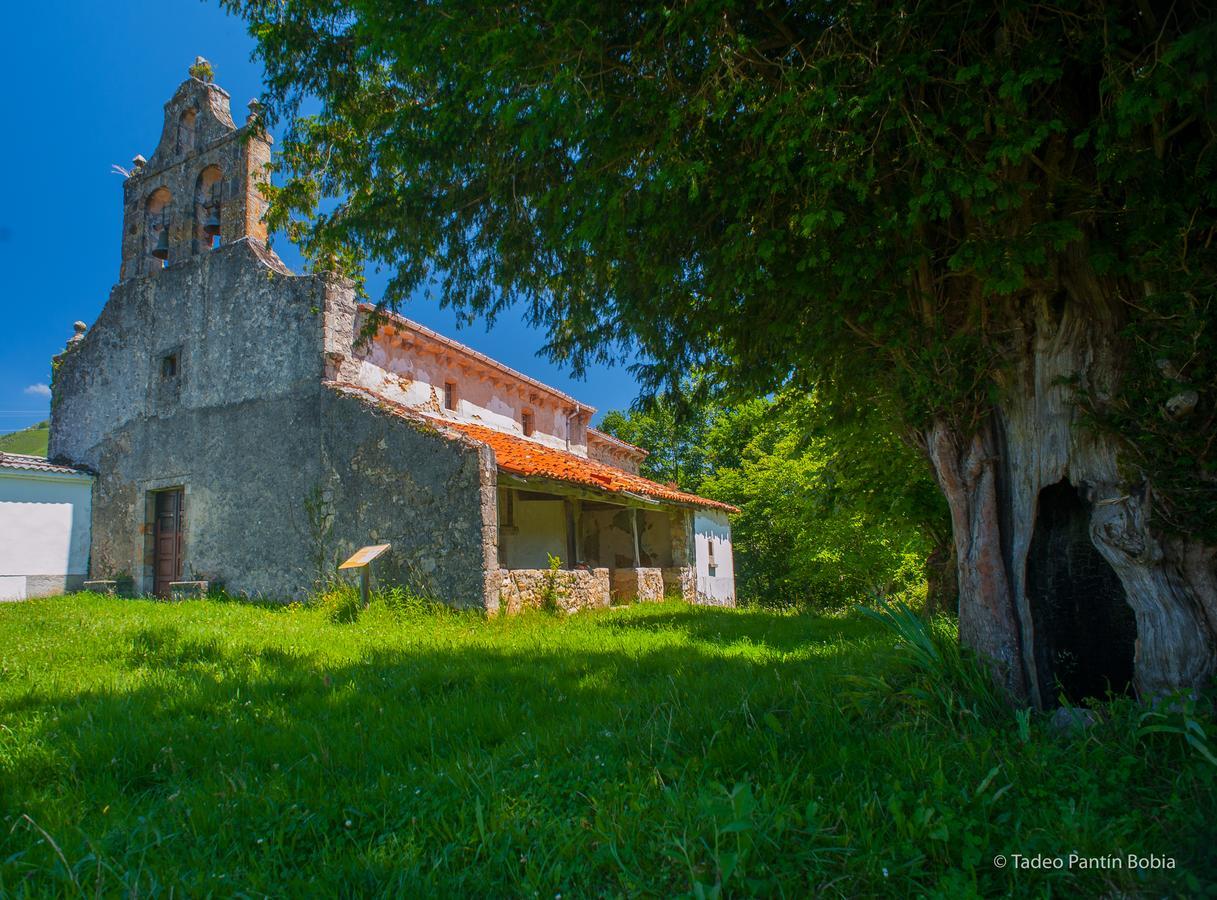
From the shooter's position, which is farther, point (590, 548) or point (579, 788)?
point (590, 548)

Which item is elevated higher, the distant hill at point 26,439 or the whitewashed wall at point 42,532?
the distant hill at point 26,439

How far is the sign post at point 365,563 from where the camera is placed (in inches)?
373

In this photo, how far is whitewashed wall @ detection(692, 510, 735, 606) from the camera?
16.8 meters

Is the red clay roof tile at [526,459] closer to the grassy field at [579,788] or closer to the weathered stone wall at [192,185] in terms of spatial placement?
the weathered stone wall at [192,185]

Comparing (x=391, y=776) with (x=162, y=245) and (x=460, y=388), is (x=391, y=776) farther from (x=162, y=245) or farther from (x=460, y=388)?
(x=162, y=245)

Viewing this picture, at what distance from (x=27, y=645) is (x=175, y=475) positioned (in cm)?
670

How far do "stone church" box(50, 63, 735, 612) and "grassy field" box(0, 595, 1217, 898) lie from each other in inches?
205

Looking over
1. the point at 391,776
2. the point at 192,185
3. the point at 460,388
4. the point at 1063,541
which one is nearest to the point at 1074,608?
the point at 1063,541

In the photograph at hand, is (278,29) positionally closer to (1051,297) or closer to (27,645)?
(1051,297)

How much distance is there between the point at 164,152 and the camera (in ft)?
48.0

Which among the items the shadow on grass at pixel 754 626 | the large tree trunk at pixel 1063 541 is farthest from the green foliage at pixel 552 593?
the large tree trunk at pixel 1063 541

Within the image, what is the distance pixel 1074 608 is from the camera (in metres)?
4.27

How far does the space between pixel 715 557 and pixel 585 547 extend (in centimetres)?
380

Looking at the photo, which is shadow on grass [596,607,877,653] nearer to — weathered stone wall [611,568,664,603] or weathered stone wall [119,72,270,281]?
weathered stone wall [611,568,664,603]
